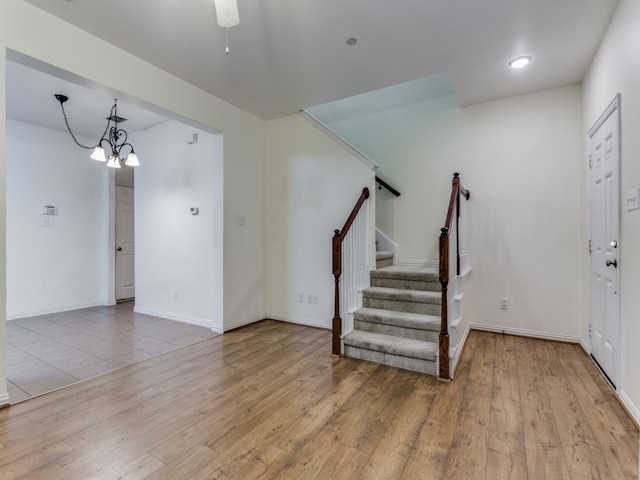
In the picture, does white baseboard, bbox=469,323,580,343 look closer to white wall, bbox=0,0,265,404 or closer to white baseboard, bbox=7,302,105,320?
white wall, bbox=0,0,265,404

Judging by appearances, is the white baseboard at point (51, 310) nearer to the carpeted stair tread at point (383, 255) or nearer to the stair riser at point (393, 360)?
the stair riser at point (393, 360)

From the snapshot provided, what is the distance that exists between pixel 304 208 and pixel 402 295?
1792 mm

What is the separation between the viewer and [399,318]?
3.05 m

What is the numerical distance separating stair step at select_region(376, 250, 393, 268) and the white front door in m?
2.02

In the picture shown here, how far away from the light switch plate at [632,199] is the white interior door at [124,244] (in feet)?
21.6

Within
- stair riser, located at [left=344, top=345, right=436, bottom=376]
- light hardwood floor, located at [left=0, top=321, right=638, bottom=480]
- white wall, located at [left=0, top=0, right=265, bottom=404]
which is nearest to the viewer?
light hardwood floor, located at [left=0, top=321, right=638, bottom=480]

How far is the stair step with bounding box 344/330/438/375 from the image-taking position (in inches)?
106

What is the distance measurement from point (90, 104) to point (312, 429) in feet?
14.5

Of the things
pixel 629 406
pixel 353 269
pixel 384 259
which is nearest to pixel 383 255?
pixel 384 259

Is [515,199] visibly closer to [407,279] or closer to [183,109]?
[407,279]

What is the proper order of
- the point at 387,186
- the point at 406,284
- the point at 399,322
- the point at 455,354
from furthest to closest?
1. the point at 387,186
2. the point at 406,284
3. the point at 399,322
4. the point at 455,354

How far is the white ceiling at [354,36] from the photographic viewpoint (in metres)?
2.29

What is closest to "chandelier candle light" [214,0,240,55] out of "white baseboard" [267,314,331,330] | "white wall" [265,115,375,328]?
"white wall" [265,115,375,328]

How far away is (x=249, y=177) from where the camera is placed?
4270 millimetres
